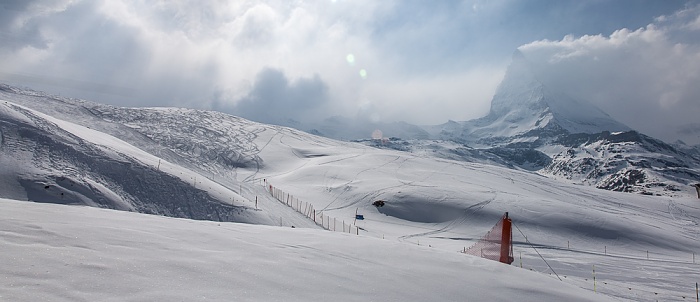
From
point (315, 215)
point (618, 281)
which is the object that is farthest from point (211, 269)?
point (315, 215)

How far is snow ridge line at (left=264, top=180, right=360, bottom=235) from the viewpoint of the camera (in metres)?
39.6

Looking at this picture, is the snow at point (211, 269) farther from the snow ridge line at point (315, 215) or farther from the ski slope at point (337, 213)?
the snow ridge line at point (315, 215)

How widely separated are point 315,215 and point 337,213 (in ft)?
19.2

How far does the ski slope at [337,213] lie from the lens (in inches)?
336

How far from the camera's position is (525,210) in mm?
51625

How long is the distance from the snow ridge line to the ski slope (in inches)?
63.8

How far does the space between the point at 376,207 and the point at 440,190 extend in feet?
38.8

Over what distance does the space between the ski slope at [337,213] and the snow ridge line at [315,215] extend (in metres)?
1.62

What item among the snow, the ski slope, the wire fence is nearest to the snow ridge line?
the ski slope

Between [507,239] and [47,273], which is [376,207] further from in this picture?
[47,273]

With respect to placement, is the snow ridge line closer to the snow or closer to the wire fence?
the wire fence

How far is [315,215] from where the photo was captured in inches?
1758

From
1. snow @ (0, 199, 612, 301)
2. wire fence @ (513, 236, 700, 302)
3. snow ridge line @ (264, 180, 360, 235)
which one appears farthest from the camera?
snow ridge line @ (264, 180, 360, 235)

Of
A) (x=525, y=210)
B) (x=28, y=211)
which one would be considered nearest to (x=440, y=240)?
(x=525, y=210)
